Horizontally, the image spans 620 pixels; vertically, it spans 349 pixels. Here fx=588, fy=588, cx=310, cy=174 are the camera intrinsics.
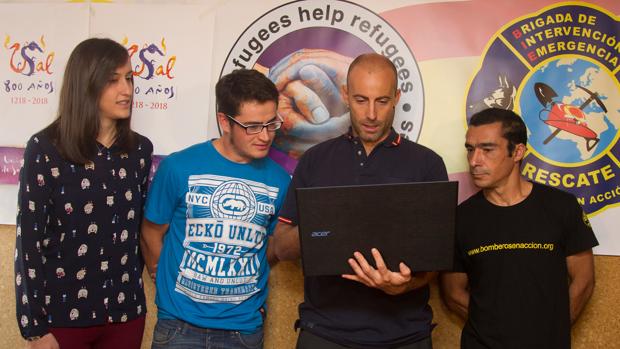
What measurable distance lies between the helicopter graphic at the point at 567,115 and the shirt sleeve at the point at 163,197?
1370mm

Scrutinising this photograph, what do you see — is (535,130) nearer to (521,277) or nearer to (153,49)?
(521,277)

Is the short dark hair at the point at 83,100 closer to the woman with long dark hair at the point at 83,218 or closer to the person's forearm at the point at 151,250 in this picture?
the woman with long dark hair at the point at 83,218

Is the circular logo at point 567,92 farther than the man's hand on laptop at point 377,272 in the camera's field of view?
Yes

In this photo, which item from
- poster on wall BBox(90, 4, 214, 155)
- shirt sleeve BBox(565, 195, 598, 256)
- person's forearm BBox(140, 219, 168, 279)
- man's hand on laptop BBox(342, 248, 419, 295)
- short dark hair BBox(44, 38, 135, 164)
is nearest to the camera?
man's hand on laptop BBox(342, 248, 419, 295)

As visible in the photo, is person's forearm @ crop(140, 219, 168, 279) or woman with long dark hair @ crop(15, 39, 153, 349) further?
person's forearm @ crop(140, 219, 168, 279)

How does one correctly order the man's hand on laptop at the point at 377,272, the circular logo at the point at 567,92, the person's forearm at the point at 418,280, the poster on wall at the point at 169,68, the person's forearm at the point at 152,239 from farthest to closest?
the poster on wall at the point at 169,68 < the circular logo at the point at 567,92 < the person's forearm at the point at 152,239 < the person's forearm at the point at 418,280 < the man's hand on laptop at the point at 377,272

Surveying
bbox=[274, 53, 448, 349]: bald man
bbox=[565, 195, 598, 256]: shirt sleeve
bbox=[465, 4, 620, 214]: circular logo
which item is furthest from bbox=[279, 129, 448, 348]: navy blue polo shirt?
bbox=[465, 4, 620, 214]: circular logo

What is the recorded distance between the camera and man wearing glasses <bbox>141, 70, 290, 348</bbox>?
6.28 feet

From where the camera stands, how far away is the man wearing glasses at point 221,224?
6.28 ft

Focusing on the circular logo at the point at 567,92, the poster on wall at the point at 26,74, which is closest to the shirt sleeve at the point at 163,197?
the poster on wall at the point at 26,74

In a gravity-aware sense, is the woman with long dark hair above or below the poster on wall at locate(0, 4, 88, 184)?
below

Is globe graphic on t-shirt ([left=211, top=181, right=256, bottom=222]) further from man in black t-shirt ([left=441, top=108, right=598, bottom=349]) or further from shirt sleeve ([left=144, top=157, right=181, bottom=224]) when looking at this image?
man in black t-shirt ([left=441, top=108, right=598, bottom=349])

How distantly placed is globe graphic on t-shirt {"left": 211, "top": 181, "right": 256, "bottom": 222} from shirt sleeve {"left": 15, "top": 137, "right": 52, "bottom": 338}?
1.70 feet

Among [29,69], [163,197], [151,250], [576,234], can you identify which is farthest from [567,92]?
[29,69]
